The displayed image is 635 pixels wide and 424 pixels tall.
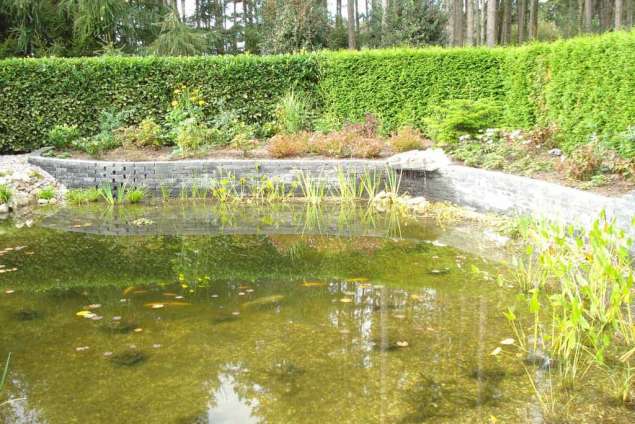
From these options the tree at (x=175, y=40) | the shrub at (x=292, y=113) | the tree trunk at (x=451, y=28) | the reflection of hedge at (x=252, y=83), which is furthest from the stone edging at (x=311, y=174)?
the tree trunk at (x=451, y=28)

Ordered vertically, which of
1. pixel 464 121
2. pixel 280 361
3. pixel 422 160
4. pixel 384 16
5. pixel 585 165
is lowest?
pixel 280 361

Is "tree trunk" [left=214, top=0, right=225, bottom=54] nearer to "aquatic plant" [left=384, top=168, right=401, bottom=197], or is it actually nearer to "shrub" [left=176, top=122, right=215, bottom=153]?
"shrub" [left=176, top=122, right=215, bottom=153]

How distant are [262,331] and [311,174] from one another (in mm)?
6147

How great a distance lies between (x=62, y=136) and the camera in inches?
468

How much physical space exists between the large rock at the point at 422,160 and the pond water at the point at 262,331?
7.83ft

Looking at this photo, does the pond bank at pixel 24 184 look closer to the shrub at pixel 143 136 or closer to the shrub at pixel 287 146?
the shrub at pixel 143 136

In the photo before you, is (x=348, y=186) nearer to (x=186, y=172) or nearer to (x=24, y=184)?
(x=186, y=172)

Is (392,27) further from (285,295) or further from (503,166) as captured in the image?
(285,295)

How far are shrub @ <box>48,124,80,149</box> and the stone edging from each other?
591mm

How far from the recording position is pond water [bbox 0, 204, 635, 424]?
3102 mm

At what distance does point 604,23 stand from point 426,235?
18.7 metres

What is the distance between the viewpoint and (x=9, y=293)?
5.02 m

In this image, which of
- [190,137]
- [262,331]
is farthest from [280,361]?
[190,137]

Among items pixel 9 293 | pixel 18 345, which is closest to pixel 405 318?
pixel 18 345
